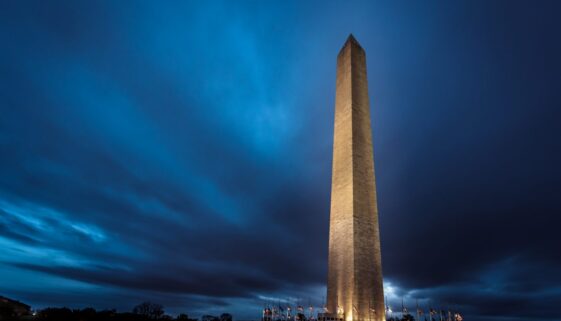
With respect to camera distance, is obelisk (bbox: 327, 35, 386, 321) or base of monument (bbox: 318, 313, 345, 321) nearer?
base of monument (bbox: 318, 313, 345, 321)

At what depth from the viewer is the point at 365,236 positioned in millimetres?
22938

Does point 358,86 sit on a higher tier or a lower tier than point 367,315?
higher

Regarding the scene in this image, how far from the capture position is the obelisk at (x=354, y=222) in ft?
71.0

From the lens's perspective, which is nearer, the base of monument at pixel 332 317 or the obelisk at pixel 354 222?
the base of monument at pixel 332 317

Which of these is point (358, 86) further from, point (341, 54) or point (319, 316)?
point (319, 316)

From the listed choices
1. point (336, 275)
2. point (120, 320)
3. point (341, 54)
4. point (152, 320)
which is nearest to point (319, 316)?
point (336, 275)

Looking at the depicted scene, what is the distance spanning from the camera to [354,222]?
22.5m

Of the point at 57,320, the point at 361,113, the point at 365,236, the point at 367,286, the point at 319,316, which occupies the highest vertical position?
the point at 361,113

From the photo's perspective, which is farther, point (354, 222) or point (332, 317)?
point (354, 222)

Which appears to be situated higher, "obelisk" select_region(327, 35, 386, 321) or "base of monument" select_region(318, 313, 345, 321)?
"obelisk" select_region(327, 35, 386, 321)

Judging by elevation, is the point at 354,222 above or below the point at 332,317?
above

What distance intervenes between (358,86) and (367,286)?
15556 mm

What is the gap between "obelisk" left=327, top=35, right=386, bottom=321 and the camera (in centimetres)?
2164

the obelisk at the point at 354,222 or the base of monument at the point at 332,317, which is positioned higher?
the obelisk at the point at 354,222
